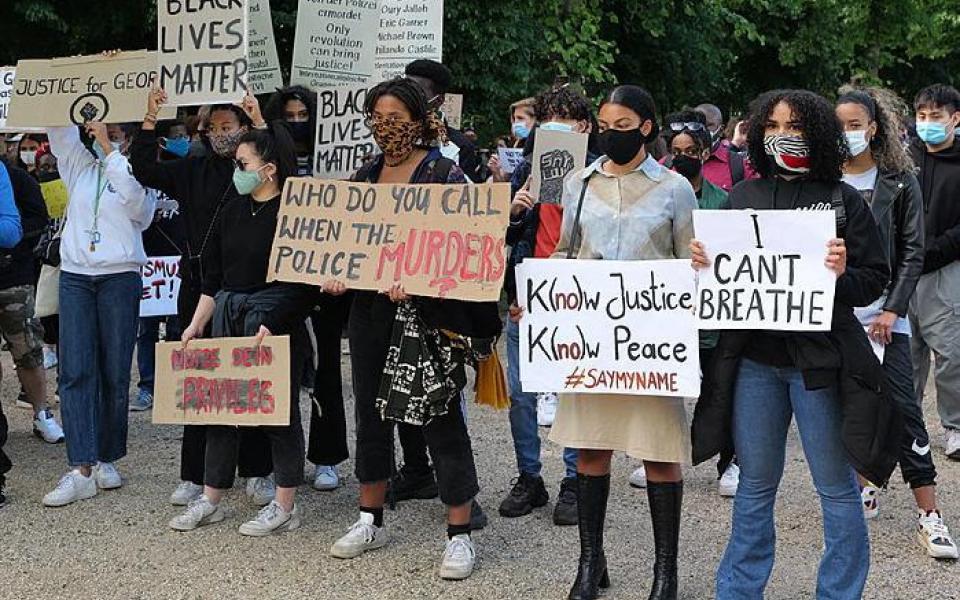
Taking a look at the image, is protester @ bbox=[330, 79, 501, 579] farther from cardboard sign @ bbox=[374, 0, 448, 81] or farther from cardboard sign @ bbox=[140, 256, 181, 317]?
cardboard sign @ bbox=[140, 256, 181, 317]

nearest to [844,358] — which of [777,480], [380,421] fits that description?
[777,480]

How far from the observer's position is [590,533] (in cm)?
516

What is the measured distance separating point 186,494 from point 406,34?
3139mm

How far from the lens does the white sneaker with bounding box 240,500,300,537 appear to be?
607 centimetres

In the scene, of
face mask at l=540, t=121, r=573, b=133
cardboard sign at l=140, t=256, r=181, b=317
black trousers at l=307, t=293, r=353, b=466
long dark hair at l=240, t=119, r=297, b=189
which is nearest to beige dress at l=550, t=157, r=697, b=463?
face mask at l=540, t=121, r=573, b=133

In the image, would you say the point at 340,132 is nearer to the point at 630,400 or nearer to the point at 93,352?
the point at 93,352

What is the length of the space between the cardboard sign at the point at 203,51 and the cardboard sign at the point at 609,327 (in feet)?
6.78

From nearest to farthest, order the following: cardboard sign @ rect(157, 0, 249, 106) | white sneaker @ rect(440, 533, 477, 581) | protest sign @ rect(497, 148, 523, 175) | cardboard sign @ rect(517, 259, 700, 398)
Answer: cardboard sign @ rect(517, 259, 700, 398) → white sneaker @ rect(440, 533, 477, 581) → cardboard sign @ rect(157, 0, 249, 106) → protest sign @ rect(497, 148, 523, 175)

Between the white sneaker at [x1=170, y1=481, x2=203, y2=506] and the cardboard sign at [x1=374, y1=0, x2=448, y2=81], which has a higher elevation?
the cardboard sign at [x1=374, y1=0, x2=448, y2=81]

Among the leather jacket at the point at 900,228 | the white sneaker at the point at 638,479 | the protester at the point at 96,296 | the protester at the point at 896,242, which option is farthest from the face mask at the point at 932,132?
the protester at the point at 96,296

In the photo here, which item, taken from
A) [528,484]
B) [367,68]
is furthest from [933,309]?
[367,68]

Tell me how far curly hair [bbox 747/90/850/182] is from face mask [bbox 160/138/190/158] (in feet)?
12.2

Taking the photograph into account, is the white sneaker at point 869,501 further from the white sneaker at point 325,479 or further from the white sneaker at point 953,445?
the white sneaker at point 325,479

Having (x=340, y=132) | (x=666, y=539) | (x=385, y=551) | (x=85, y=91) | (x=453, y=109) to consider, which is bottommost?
(x=385, y=551)
